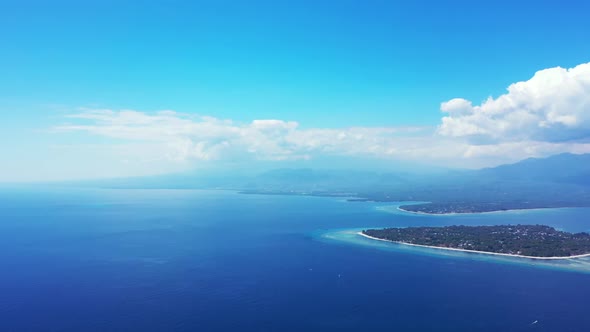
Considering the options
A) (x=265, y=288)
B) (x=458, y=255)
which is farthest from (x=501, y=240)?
(x=265, y=288)

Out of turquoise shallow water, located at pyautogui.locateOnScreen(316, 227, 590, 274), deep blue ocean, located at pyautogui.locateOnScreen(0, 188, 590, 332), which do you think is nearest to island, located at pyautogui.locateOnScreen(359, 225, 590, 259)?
turquoise shallow water, located at pyautogui.locateOnScreen(316, 227, 590, 274)

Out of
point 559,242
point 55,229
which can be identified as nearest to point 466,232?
point 559,242

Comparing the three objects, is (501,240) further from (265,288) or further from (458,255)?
(265,288)

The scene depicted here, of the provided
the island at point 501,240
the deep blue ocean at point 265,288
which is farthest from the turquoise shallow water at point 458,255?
the island at point 501,240

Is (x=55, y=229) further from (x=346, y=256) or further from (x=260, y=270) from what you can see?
(x=346, y=256)

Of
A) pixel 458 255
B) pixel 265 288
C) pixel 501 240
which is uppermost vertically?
pixel 501 240
